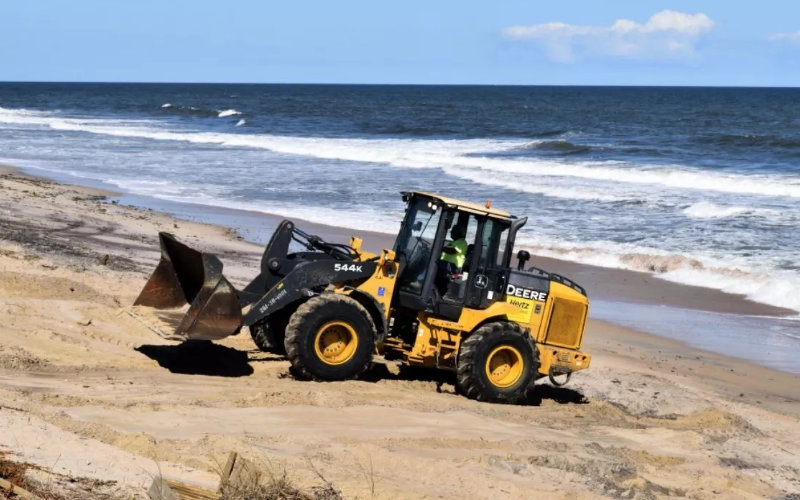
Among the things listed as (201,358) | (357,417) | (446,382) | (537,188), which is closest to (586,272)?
(446,382)

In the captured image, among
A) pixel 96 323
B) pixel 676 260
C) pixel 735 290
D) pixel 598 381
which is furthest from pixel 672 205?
pixel 96 323

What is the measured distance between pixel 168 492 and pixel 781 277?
14412 millimetres

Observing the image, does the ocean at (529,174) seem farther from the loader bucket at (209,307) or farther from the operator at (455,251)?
the loader bucket at (209,307)

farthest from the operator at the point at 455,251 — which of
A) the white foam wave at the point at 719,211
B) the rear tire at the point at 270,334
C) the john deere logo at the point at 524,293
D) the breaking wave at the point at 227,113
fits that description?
the breaking wave at the point at 227,113

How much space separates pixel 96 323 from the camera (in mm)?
11281

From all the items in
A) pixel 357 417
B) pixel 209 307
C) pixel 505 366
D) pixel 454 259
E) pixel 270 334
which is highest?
pixel 454 259

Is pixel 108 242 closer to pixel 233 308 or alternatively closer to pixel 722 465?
pixel 233 308

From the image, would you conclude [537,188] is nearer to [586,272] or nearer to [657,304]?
[586,272]

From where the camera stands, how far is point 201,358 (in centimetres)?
1082

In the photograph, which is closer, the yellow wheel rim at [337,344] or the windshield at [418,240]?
the yellow wheel rim at [337,344]

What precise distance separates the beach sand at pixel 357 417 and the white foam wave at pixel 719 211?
12.7m

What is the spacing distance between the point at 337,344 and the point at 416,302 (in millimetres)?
849

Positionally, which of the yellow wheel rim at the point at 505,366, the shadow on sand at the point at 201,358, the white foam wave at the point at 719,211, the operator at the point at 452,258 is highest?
the white foam wave at the point at 719,211

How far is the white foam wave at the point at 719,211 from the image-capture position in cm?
2592
